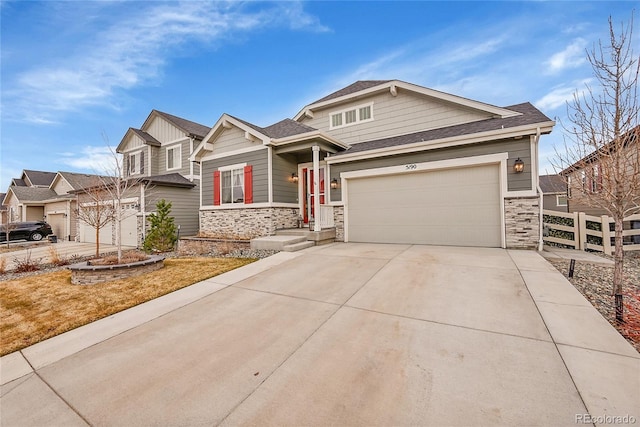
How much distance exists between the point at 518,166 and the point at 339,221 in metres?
5.75

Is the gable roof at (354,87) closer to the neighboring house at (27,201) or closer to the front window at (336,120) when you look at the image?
the front window at (336,120)

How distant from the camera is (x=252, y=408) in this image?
190 cm

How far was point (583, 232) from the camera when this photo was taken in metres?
7.48

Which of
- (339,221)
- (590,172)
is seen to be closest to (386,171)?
(339,221)

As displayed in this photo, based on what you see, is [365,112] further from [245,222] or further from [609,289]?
[609,289]

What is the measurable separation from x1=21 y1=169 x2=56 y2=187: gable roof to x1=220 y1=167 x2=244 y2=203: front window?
2678 centimetres

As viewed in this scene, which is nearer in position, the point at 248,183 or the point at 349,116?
the point at 248,183

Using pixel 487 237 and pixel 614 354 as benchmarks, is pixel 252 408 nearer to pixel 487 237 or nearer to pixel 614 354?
pixel 614 354

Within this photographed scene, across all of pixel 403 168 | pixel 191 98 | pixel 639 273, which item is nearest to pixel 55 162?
pixel 191 98

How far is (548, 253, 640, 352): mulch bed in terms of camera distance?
116 inches

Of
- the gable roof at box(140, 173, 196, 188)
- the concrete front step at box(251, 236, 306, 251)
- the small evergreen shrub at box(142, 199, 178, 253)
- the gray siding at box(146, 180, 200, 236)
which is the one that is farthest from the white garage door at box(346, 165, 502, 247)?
the gray siding at box(146, 180, 200, 236)

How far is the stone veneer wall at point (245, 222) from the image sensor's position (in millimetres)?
9555

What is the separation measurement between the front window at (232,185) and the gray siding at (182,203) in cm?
464

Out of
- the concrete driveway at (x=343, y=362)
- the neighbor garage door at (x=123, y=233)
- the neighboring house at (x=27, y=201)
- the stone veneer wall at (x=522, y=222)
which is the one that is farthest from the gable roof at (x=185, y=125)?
the stone veneer wall at (x=522, y=222)
